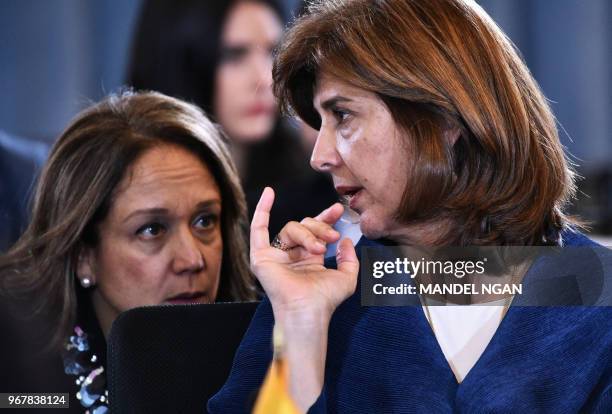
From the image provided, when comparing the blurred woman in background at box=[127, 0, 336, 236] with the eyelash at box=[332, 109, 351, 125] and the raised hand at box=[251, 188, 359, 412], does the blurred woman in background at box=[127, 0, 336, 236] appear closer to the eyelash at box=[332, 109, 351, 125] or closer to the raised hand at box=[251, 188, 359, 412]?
the eyelash at box=[332, 109, 351, 125]

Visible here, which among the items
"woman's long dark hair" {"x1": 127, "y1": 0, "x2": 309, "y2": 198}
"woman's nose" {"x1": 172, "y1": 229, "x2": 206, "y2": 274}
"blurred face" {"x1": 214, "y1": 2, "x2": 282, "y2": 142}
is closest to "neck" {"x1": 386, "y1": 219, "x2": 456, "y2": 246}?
"woman's nose" {"x1": 172, "y1": 229, "x2": 206, "y2": 274}

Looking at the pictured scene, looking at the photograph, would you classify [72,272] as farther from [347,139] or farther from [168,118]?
[347,139]

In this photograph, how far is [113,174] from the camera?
1918 millimetres

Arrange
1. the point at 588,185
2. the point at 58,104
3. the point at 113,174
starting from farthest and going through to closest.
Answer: the point at 58,104 → the point at 588,185 → the point at 113,174

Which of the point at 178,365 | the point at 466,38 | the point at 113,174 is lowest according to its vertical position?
the point at 178,365

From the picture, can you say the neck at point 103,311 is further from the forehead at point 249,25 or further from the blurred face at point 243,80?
the forehead at point 249,25

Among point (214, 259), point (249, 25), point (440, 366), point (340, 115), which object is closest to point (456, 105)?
point (340, 115)

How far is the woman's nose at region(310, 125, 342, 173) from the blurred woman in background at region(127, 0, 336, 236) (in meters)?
1.51

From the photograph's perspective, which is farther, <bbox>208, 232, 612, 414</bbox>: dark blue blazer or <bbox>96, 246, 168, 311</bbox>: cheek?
<bbox>96, 246, 168, 311</bbox>: cheek

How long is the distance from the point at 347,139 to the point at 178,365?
1.38 ft

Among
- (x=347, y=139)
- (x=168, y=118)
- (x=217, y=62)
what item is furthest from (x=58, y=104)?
(x=347, y=139)

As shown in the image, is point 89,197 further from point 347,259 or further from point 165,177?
point 347,259

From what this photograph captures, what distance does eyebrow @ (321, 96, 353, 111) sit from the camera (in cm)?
151

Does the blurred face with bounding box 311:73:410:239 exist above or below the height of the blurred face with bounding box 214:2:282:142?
below
